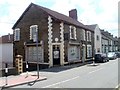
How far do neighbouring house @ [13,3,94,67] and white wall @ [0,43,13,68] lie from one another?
4.77 feet

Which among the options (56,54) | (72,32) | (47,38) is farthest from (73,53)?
(47,38)

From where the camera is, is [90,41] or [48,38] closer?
[48,38]

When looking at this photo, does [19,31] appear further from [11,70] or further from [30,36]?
[11,70]

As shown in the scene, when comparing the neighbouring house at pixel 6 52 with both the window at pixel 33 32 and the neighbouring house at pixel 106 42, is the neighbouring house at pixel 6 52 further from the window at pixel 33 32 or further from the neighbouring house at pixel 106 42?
the neighbouring house at pixel 106 42

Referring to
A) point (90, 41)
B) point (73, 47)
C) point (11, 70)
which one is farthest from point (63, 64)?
point (90, 41)

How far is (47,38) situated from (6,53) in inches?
394

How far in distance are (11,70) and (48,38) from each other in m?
9.40

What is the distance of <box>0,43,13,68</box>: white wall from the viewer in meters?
33.4

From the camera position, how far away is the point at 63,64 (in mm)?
27484

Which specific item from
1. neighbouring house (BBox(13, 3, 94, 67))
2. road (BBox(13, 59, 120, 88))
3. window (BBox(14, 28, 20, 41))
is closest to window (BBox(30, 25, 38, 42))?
neighbouring house (BBox(13, 3, 94, 67))

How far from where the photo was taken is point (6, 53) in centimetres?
3428

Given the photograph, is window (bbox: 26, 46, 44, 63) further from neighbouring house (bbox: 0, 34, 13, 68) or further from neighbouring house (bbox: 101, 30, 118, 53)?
neighbouring house (bbox: 101, 30, 118, 53)

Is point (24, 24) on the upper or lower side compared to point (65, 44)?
upper

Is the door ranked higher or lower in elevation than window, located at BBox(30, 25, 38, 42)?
lower
